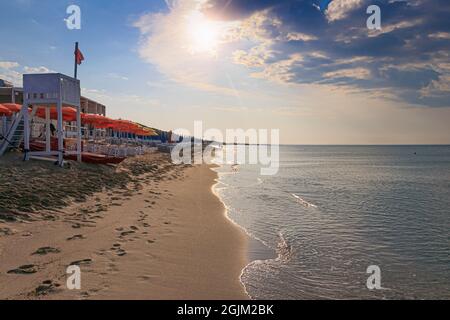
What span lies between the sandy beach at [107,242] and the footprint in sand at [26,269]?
15 millimetres

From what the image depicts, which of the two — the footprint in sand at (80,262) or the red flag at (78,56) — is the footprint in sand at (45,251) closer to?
the footprint in sand at (80,262)

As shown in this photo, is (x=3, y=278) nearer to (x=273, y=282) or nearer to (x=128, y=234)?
(x=128, y=234)

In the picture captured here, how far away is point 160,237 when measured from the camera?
8.31m

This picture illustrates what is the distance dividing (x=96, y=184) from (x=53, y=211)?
4673 millimetres

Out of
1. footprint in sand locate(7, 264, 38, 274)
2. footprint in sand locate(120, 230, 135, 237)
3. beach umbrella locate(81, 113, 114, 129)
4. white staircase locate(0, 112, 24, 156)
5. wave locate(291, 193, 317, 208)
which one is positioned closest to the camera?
footprint in sand locate(7, 264, 38, 274)

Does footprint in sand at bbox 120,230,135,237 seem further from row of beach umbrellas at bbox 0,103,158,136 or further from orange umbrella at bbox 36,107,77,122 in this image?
orange umbrella at bbox 36,107,77,122

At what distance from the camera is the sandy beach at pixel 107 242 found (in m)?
5.21

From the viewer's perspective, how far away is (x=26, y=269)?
5.43 meters

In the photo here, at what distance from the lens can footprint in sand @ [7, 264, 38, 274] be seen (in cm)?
532

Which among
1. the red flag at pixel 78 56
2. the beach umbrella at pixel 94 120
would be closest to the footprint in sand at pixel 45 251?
the red flag at pixel 78 56

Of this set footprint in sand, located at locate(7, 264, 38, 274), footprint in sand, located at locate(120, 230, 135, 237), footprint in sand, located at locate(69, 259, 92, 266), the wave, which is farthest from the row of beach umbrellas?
footprint in sand, located at locate(7, 264, 38, 274)

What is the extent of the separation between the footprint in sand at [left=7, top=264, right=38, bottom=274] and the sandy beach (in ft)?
0.05

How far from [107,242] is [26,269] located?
196 cm
